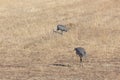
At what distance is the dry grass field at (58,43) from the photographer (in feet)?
51.9

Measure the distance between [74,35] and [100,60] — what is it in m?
4.68

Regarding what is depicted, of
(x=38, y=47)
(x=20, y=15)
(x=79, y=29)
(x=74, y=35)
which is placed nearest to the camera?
(x=38, y=47)

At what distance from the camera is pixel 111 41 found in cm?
2033

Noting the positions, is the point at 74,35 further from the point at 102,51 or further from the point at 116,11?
the point at 116,11

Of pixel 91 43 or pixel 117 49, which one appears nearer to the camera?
pixel 117 49

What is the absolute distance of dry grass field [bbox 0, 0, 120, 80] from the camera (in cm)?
1580

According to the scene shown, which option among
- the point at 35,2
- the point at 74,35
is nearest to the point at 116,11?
the point at 35,2

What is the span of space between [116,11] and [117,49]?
42.9 ft

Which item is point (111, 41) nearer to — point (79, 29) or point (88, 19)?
point (79, 29)

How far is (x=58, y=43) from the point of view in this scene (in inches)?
792

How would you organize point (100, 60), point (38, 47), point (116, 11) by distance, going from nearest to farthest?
point (100, 60)
point (38, 47)
point (116, 11)

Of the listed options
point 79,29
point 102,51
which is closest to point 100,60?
point 102,51

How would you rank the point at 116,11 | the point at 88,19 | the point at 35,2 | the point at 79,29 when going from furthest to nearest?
the point at 35,2, the point at 116,11, the point at 88,19, the point at 79,29

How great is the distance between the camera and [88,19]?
88.2 ft
